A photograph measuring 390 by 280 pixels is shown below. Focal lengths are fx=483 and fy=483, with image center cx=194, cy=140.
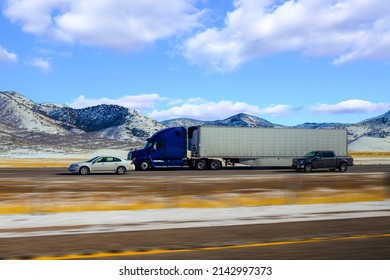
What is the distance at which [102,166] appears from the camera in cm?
3453

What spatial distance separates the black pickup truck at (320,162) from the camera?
125ft

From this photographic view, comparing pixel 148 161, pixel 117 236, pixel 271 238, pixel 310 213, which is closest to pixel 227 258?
pixel 271 238

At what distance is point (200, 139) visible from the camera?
139ft

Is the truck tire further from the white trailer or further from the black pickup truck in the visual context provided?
the white trailer

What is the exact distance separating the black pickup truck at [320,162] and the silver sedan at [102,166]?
43.8 ft

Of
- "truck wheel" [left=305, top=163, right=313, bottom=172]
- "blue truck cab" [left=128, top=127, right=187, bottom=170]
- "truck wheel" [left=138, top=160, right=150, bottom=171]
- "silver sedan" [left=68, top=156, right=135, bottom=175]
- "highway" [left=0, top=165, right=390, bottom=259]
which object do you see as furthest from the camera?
"blue truck cab" [left=128, top=127, right=187, bottom=170]

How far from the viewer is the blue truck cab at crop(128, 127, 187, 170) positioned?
41062mm

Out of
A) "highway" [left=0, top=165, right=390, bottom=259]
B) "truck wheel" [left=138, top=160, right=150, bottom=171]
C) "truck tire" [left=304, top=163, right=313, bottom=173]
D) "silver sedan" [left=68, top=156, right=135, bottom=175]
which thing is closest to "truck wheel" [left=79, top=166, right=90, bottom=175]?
"silver sedan" [left=68, top=156, right=135, bottom=175]

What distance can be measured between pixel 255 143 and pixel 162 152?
852 cm

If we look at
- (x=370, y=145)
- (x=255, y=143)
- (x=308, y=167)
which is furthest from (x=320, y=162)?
(x=370, y=145)

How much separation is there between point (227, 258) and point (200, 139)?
3484cm

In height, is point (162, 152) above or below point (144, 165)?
above

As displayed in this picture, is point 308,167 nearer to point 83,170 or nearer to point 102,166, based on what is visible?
point 102,166

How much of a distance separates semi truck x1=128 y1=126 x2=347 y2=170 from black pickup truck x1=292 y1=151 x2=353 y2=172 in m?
5.05
